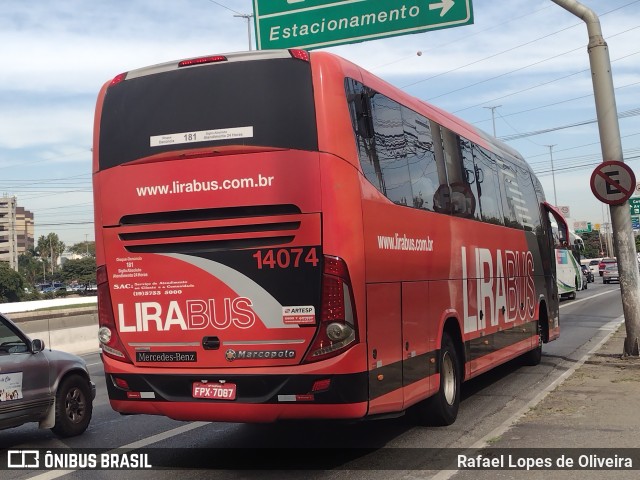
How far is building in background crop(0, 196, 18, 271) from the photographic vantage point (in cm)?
16775

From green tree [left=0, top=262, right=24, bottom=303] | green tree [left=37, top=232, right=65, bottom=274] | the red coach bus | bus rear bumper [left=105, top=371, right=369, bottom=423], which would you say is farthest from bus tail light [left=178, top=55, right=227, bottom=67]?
green tree [left=37, top=232, right=65, bottom=274]

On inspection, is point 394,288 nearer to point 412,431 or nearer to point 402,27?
point 412,431

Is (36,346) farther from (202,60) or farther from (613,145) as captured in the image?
(613,145)

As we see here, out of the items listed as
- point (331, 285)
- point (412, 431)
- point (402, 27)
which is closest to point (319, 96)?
point (331, 285)

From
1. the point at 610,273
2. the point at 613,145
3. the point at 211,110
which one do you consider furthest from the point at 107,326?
the point at 610,273

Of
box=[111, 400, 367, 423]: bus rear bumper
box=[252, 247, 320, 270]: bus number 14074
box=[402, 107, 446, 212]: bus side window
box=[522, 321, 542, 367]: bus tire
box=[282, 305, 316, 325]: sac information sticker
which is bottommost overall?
box=[522, 321, 542, 367]: bus tire

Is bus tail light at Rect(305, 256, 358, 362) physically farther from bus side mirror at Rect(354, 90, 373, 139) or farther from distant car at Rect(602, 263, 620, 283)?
distant car at Rect(602, 263, 620, 283)

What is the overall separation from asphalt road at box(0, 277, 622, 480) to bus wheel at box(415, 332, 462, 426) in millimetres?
130

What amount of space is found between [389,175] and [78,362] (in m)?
4.45

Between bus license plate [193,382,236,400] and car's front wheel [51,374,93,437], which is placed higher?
bus license plate [193,382,236,400]

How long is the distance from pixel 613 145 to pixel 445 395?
669 cm

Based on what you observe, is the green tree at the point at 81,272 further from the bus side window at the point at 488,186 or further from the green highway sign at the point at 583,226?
the bus side window at the point at 488,186

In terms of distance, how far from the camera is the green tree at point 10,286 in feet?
297

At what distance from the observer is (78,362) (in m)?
9.20
